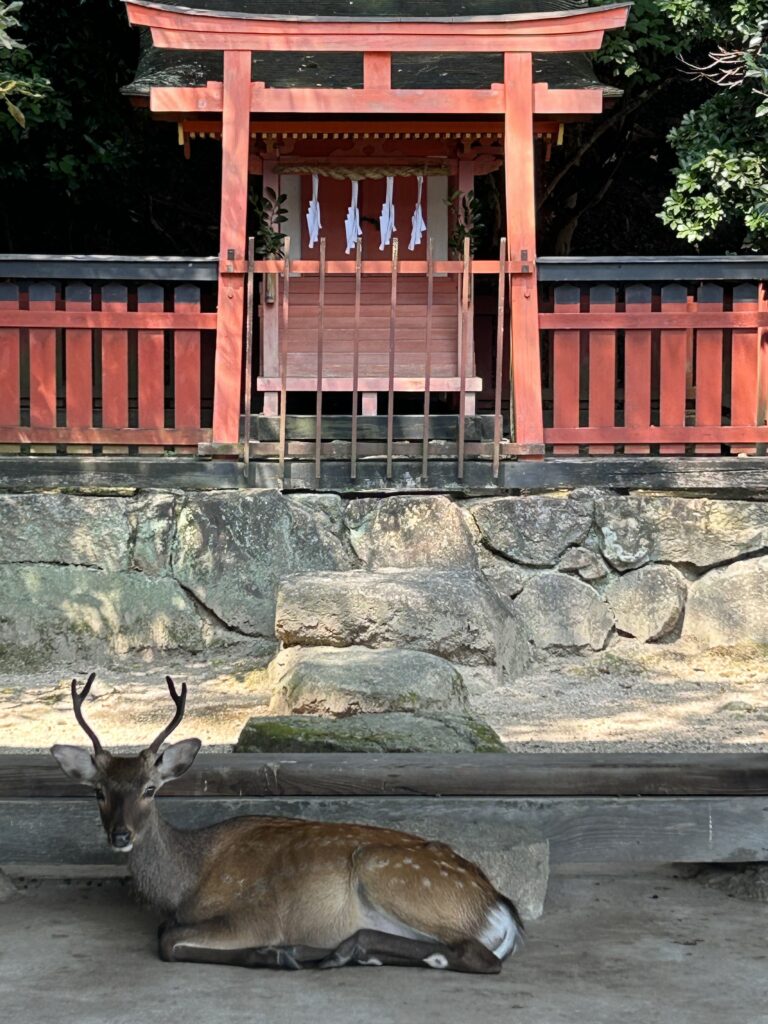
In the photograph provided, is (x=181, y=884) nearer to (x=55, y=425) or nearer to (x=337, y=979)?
(x=337, y=979)

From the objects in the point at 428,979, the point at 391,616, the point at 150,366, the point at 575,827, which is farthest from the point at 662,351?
the point at 428,979

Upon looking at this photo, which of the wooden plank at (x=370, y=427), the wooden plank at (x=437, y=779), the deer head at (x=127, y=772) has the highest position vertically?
the wooden plank at (x=370, y=427)

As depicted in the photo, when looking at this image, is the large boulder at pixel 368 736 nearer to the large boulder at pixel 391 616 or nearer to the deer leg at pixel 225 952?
the deer leg at pixel 225 952

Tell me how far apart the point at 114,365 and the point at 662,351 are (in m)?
3.69

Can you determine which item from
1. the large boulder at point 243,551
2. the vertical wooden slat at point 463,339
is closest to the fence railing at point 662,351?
the vertical wooden slat at point 463,339

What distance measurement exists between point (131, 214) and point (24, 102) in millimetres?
2784

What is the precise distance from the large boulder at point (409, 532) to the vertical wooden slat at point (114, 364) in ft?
5.50

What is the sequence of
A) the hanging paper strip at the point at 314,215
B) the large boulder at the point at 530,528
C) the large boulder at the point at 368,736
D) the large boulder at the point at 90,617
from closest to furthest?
1. the large boulder at the point at 368,736
2. the large boulder at the point at 90,617
3. the large boulder at the point at 530,528
4. the hanging paper strip at the point at 314,215

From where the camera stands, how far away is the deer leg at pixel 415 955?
438 cm

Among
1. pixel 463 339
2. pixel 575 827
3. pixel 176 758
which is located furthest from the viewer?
pixel 463 339

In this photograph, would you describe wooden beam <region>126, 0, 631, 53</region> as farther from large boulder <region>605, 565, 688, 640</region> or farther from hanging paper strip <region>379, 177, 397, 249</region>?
large boulder <region>605, 565, 688, 640</region>

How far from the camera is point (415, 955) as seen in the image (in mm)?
4379

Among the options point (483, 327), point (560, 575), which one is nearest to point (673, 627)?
point (560, 575)

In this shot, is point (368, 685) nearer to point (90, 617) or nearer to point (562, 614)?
point (562, 614)
